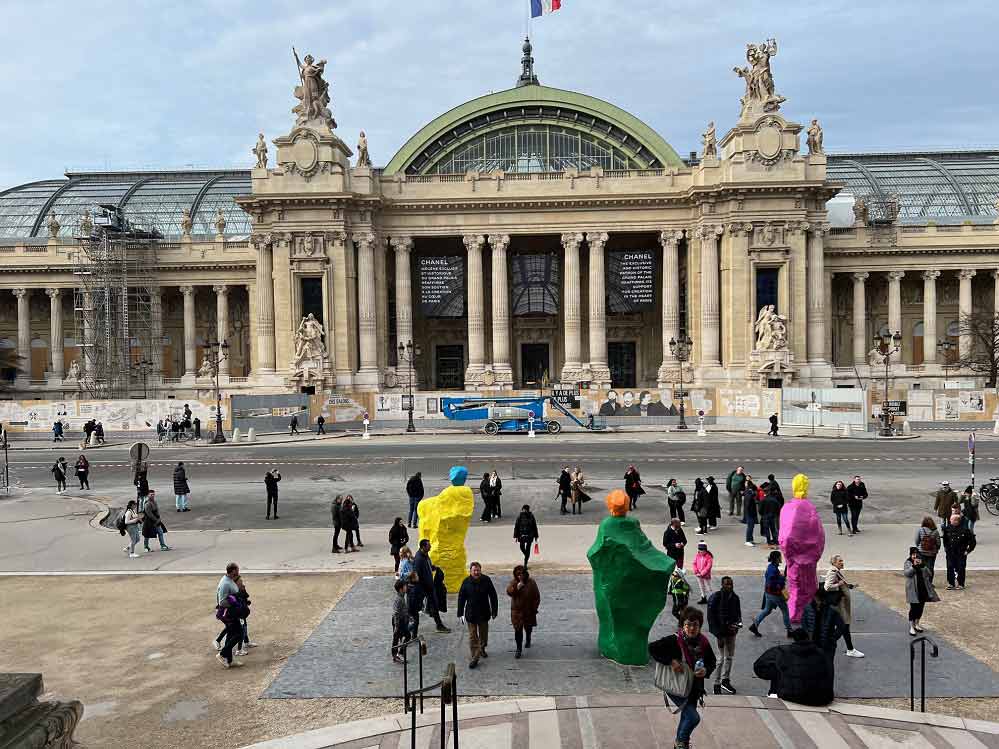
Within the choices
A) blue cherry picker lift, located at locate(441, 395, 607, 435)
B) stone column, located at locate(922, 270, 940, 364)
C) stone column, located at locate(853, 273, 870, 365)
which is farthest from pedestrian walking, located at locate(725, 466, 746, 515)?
stone column, located at locate(922, 270, 940, 364)

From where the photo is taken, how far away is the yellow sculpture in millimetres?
12328

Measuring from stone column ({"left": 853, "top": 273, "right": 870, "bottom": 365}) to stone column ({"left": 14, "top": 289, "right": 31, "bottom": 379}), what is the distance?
76594 millimetres

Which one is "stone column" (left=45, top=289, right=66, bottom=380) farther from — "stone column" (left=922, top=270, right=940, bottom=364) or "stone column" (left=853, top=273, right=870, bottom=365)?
"stone column" (left=922, top=270, right=940, bottom=364)

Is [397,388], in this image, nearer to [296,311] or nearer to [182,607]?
[296,311]

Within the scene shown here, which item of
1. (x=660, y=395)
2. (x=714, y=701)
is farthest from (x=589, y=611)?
(x=660, y=395)

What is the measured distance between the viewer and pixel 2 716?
400cm

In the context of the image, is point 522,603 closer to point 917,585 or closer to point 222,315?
point 917,585

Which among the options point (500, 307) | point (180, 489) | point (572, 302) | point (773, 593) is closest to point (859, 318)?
point (572, 302)

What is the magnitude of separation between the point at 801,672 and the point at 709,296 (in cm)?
5090

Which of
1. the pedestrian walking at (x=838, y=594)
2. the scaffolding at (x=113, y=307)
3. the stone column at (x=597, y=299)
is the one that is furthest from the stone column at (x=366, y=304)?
Answer: the pedestrian walking at (x=838, y=594)

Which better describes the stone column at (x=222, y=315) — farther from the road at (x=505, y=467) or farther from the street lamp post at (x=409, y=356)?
the road at (x=505, y=467)

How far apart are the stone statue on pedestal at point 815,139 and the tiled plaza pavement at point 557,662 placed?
51465 mm

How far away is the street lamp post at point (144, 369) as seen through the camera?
63719 millimetres

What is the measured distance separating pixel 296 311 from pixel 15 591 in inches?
1716
